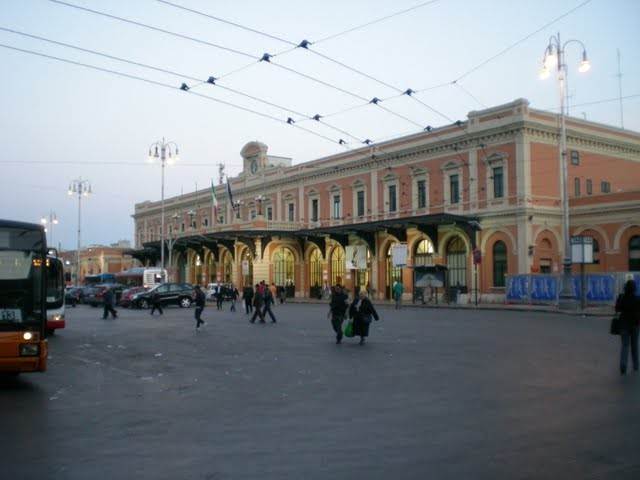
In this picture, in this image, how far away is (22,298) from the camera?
1082 cm

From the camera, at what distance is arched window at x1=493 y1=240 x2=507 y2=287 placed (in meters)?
41.5

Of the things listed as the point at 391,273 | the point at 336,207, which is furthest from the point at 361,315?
the point at 336,207

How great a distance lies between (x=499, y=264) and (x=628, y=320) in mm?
30430

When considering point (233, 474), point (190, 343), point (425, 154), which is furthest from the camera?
point (425, 154)

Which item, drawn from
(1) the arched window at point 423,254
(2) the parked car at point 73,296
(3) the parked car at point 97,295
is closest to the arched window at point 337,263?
(1) the arched window at point 423,254

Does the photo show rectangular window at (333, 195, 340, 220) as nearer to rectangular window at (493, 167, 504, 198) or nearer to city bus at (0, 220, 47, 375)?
rectangular window at (493, 167, 504, 198)

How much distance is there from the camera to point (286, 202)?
61.3 m

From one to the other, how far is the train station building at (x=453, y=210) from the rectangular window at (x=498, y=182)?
0.08 m

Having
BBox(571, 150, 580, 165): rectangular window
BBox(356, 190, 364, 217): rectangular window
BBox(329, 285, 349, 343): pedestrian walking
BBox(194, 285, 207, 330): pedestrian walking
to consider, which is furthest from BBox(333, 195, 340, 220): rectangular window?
BBox(329, 285, 349, 343): pedestrian walking

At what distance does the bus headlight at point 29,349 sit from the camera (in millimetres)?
10559

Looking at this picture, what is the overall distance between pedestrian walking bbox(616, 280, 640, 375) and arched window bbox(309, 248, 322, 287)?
1774 inches

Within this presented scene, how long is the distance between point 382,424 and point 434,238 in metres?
37.8

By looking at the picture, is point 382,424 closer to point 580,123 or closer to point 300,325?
point 300,325

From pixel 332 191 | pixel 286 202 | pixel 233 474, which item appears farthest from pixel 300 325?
pixel 286 202
